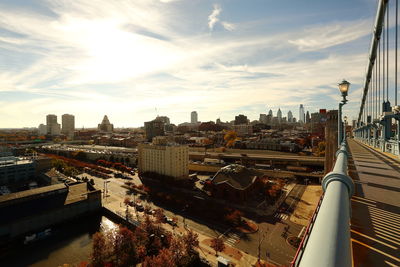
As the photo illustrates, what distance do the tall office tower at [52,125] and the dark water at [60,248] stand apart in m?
176

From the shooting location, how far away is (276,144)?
7050 centimetres

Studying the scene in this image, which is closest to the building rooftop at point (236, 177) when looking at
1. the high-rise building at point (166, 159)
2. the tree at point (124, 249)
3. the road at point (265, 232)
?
the road at point (265, 232)

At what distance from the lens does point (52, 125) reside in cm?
17575

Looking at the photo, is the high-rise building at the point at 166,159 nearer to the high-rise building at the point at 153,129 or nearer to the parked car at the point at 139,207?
the parked car at the point at 139,207

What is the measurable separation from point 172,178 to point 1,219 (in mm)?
24342

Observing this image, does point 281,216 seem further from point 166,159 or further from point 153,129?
point 153,129

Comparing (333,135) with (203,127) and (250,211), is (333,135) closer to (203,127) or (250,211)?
(250,211)

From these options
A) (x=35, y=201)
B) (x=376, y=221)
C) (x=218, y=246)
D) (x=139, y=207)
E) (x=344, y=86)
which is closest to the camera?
(x=376, y=221)

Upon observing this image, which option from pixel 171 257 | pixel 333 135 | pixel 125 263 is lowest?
pixel 125 263

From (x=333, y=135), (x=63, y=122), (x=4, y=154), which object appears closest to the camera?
(x=333, y=135)

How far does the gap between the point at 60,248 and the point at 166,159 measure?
22.2 meters

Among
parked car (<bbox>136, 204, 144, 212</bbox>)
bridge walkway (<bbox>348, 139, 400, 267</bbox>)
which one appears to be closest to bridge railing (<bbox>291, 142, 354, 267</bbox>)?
bridge walkway (<bbox>348, 139, 400, 267</bbox>)

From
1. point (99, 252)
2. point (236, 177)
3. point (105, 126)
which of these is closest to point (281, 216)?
point (236, 177)

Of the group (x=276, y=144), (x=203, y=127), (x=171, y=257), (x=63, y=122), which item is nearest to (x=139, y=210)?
(x=171, y=257)
